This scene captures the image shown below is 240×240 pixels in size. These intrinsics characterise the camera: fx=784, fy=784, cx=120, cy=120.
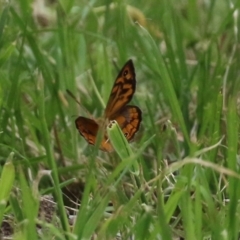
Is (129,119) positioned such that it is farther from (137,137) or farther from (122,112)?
(137,137)

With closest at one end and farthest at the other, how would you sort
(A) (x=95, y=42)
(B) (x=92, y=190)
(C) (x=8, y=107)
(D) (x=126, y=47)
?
(B) (x=92, y=190) < (C) (x=8, y=107) < (D) (x=126, y=47) < (A) (x=95, y=42)

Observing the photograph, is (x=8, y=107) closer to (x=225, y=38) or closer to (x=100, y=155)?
(x=100, y=155)

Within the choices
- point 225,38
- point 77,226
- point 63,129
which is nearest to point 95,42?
point 225,38

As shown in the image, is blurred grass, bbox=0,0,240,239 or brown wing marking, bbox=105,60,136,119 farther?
brown wing marking, bbox=105,60,136,119

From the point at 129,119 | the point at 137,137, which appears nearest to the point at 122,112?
the point at 129,119

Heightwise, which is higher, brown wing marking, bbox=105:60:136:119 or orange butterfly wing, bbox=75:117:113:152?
brown wing marking, bbox=105:60:136:119
